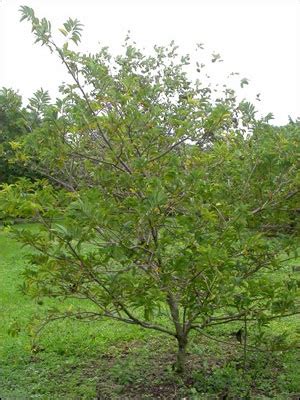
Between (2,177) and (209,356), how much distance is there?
1202 centimetres

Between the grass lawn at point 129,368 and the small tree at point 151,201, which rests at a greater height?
the small tree at point 151,201

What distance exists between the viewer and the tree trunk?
356 centimetres

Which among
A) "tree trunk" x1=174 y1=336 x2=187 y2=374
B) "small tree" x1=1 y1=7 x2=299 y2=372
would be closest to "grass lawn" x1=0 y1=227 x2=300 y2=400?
"tree trunk" x1=174 y1=336 x2=187 y2=374

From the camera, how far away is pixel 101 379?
3.67 metres

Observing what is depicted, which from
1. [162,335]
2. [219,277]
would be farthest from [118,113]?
[162,335]

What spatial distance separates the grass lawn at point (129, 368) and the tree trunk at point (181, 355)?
0.20 feet

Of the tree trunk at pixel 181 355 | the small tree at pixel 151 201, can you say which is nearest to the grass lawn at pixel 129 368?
the tree trunk at pixel 181 355

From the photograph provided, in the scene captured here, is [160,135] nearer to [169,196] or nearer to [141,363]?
[169,196]

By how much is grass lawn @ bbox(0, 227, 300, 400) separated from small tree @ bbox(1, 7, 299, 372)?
413 millimetres

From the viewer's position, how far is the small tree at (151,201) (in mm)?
2646

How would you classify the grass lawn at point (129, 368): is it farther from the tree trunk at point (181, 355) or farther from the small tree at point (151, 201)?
the small tree at point (151, 201)

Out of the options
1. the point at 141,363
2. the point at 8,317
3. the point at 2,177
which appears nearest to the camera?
the point at 141,363

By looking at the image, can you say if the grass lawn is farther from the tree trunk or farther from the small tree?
the small tree

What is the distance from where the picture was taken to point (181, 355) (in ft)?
11.9
